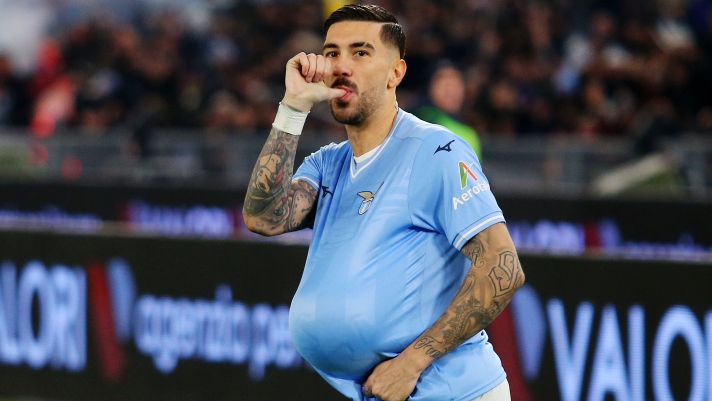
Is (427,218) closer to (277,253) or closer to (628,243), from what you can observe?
(277,253)

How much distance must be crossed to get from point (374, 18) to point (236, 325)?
397 centimetres

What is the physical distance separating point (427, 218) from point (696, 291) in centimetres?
283

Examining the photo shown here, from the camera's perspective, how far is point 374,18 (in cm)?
329

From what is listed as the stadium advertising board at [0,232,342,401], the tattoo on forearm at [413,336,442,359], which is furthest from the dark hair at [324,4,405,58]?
the stadium advertising board at [0,232,342,401]

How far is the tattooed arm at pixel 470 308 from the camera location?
3.04 meters

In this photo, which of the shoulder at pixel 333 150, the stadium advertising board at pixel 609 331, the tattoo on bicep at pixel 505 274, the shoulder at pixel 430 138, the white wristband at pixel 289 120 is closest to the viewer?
the tattoo on bicep at pixel 505 274

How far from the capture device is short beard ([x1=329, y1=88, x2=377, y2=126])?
10.7ft

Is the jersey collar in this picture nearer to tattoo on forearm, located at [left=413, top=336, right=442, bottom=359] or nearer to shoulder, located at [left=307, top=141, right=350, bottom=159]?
shoulder, located at [left=307, top=141, right=350, bottom=159]

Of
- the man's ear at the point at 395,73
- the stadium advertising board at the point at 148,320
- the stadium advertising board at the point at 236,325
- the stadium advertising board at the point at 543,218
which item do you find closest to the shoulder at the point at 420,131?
the man's ear at the point at 395,73

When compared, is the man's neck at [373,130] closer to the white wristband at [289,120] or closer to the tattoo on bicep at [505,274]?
the white wristband at [289,120]

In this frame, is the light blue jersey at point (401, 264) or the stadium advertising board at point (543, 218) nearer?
the light blue jersey at point (401, 264)

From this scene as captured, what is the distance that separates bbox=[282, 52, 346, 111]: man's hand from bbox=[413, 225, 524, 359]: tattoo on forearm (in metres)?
0.64

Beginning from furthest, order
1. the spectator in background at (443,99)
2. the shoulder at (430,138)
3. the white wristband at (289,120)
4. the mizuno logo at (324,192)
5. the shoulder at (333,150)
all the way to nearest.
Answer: the spectator in background at (443,99), the shoulder at (333,150), the mizuno logo at (324,192), the white wristband at (289,120), the shoulder at (430,138)

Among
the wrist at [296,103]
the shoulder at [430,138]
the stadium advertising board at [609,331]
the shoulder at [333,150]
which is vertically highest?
the wrist at [296,103]
